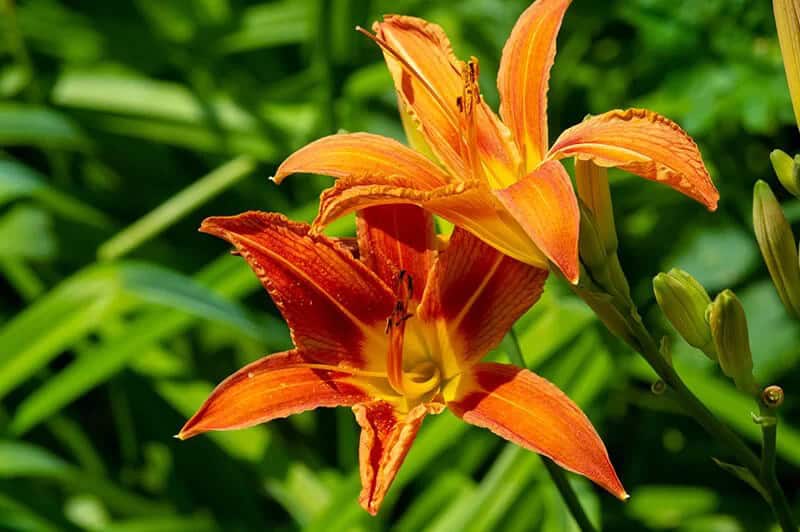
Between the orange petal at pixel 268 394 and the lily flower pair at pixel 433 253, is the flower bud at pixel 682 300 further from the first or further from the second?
the orange petal at pixel 268 394

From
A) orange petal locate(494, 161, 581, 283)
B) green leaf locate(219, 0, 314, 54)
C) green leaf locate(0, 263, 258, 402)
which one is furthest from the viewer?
green leaf locate(219, 0, 314, 54)

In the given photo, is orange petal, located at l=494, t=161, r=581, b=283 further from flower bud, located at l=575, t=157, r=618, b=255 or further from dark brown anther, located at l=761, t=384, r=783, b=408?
dark brown anther, located at l=761, t=384, r=783, b=408

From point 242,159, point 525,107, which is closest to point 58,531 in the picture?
point 242,159

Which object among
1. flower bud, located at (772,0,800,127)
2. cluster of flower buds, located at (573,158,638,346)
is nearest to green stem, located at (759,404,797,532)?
cluster of flower buds, located at (573,158,638,346)

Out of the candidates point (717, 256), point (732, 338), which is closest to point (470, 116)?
point (732, 338)

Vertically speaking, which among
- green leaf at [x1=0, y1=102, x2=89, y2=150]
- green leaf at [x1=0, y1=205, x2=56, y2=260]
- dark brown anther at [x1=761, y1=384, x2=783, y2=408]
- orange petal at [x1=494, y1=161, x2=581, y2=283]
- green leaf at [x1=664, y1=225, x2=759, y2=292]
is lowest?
green leaf at [x1=664, y1=225, x2=759, y2=292]

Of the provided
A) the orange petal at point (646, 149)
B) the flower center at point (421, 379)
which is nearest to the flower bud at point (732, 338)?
the orange petal at point (646, 149)
